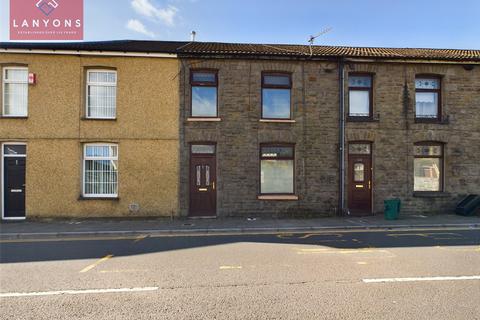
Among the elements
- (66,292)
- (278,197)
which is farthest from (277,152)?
(66,292)

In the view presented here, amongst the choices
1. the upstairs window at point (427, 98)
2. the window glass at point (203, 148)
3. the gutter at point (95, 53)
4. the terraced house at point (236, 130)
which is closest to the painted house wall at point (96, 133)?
the terraced house at point (236, 130)

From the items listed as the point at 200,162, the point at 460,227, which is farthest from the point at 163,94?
the point at 460,227

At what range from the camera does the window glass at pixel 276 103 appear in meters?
12.8

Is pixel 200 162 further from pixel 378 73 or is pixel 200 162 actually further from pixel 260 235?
pixel 378 73

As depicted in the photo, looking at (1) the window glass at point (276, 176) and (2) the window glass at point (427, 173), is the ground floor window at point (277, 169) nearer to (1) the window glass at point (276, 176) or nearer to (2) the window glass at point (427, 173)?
(1) the window glass at point (276, 176)

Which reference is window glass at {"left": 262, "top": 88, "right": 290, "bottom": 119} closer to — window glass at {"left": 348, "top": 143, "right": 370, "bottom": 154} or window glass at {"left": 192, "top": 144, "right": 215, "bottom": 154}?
window glass at {"left": 192, "top": 144, "right": 215, "bottom": 154}

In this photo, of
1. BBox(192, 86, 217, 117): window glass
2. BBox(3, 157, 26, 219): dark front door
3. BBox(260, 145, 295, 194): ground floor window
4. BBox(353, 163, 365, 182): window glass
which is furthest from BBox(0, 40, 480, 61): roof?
BBox(353, 163, 365, 182): window glass

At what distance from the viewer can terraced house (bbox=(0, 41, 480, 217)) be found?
1193cm

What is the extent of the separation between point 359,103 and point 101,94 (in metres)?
10.6

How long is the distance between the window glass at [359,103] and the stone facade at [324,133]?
13.9 inches

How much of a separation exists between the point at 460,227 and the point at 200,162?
9391 mm

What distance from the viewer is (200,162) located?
12344 mm

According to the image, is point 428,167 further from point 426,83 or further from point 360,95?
point 360,95

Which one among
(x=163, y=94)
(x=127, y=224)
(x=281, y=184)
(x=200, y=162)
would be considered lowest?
(x=127, y=224)
